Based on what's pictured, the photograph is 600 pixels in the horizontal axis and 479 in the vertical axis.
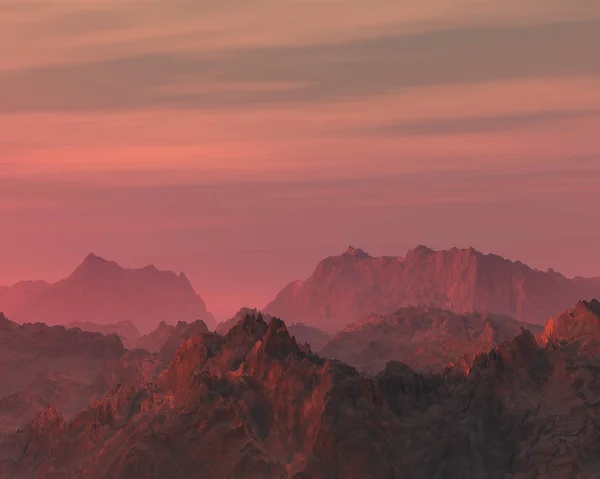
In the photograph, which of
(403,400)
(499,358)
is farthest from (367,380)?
(499,358)

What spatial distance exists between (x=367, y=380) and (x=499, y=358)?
15.0 m

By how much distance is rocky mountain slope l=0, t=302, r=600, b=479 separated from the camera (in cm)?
11594

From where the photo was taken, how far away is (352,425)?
11638cm

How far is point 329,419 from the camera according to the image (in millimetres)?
116250

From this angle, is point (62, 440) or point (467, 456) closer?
point (467, 456)

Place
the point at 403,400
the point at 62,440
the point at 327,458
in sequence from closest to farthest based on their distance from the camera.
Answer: the point at 327,458
the point at 403,400
the point at 62,440

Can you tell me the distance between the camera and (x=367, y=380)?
120m

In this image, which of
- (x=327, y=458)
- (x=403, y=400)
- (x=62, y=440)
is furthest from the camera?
(x=62, y=440)

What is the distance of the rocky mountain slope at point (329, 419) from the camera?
11594cm

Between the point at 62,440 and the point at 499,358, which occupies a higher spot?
the point at 499,358

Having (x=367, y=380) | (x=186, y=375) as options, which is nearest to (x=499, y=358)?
(x=367, y=380)

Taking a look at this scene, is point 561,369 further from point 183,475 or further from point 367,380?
point 183,475

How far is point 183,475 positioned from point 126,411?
13.6 metres

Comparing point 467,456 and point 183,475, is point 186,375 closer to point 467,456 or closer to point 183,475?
point 183,475
